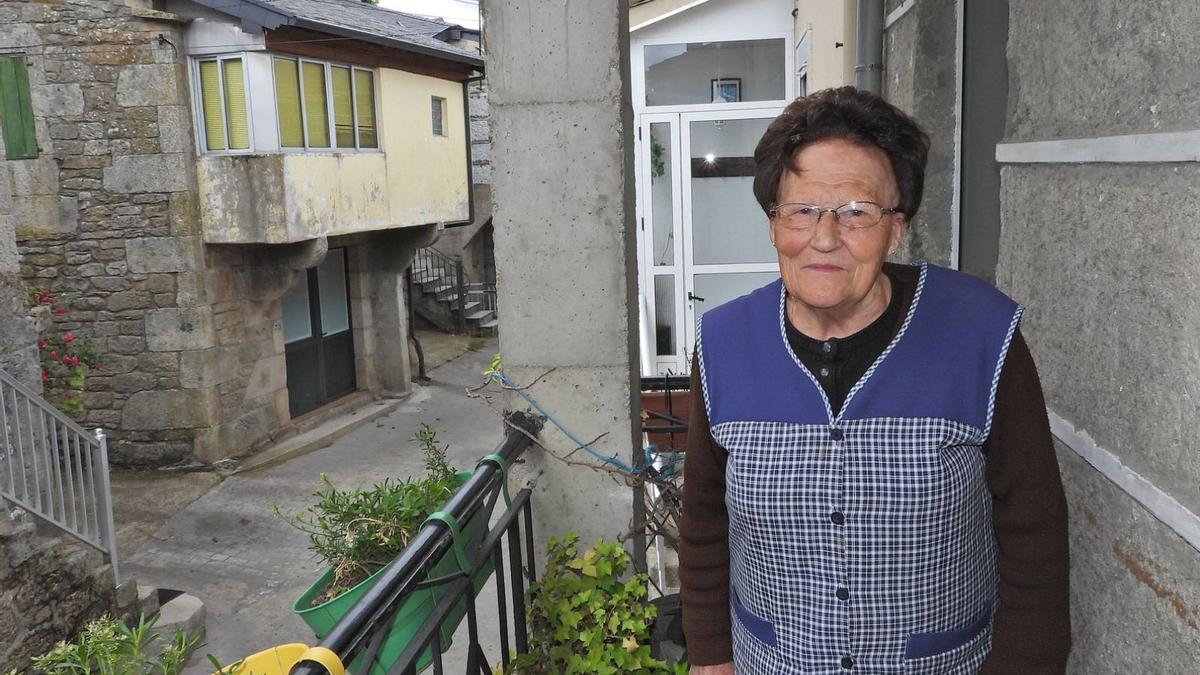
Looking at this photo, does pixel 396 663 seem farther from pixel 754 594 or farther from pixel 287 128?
pixel 287 128

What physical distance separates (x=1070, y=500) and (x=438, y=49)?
13310 millimetres

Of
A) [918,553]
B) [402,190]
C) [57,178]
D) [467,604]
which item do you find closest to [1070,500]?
[918,553]

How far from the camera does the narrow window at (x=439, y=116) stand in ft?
48.4

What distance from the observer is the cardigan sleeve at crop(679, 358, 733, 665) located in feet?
5.67

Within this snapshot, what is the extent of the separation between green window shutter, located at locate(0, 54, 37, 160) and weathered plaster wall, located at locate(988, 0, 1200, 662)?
11.1 m

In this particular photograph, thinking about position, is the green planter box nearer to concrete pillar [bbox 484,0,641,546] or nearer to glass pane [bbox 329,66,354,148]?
concrete pillar [bbox 484,0,641,546]

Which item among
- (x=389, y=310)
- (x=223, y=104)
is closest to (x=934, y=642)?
(x=223, y=104)

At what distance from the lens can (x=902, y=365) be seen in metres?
1.52

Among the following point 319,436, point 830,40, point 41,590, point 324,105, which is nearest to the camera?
point 830,40

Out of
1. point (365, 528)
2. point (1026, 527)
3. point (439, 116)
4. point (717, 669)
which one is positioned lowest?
point (717, 669)

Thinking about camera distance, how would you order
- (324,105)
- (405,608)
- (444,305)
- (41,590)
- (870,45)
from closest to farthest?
(405,608)
(870,45)
(41,590)
(324,105)
(444,305)

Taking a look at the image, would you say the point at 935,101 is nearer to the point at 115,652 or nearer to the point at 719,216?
the point at 115,652

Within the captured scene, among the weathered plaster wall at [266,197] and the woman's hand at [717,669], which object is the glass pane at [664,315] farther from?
the woman's hand at [717,669]

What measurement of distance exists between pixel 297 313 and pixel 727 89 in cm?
797
